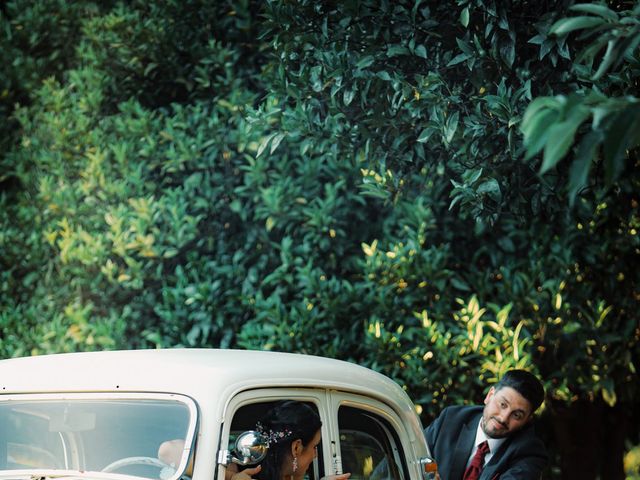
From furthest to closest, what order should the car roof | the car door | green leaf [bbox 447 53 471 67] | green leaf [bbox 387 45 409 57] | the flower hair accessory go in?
green leaf [bbox 387 45 409 57] → green leaf [bbox 447 53 471 67] → the car door → the flower hair accessory → the car roof

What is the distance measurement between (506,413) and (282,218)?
3183 mm

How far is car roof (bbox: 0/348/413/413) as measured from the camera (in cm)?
371

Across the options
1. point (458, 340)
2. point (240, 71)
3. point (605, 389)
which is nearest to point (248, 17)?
point (240, 71)

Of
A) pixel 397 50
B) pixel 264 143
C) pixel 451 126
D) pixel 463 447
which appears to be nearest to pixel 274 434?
pixel 463 447

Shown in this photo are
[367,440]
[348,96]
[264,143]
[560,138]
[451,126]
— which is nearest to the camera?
[560,138]

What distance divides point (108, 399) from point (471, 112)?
8.73ft

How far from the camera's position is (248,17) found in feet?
27.7

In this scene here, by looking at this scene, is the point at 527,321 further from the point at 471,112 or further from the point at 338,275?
the point at 471,112

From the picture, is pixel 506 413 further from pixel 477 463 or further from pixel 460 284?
pixel 460 284

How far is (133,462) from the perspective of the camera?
3664 millimetres

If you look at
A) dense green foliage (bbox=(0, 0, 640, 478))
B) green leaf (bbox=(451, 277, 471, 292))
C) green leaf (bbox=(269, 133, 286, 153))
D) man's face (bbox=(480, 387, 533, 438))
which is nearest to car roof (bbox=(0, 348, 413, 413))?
man's face (bbox=(480, 387, 533, 438))

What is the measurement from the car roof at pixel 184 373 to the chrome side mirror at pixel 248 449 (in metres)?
0.17

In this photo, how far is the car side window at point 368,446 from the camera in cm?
420

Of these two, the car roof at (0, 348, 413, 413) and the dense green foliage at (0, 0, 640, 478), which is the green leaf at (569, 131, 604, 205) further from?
the dense green foliage at (0, 0, 640, 478)
